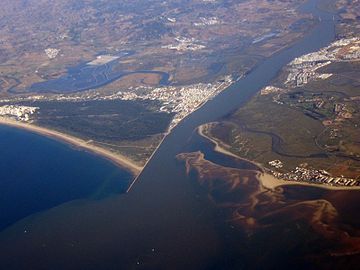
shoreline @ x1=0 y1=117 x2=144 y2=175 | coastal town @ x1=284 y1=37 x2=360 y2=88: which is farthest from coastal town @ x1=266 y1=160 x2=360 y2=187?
coastal town @ x1=284 y1=37 x2=360 y2=88

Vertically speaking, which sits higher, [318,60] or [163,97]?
[318,60]

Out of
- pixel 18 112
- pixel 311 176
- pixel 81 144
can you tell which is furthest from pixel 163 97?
pixel 311 176

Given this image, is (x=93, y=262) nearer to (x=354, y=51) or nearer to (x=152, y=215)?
(x=152, y=215)

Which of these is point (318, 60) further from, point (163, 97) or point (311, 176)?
point (311, 176)

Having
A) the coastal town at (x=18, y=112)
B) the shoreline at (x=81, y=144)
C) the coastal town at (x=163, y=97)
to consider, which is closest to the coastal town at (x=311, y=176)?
the shoreline at (x=81, y=144)

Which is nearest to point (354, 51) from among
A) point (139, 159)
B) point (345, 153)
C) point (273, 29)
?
point (273, 29)
